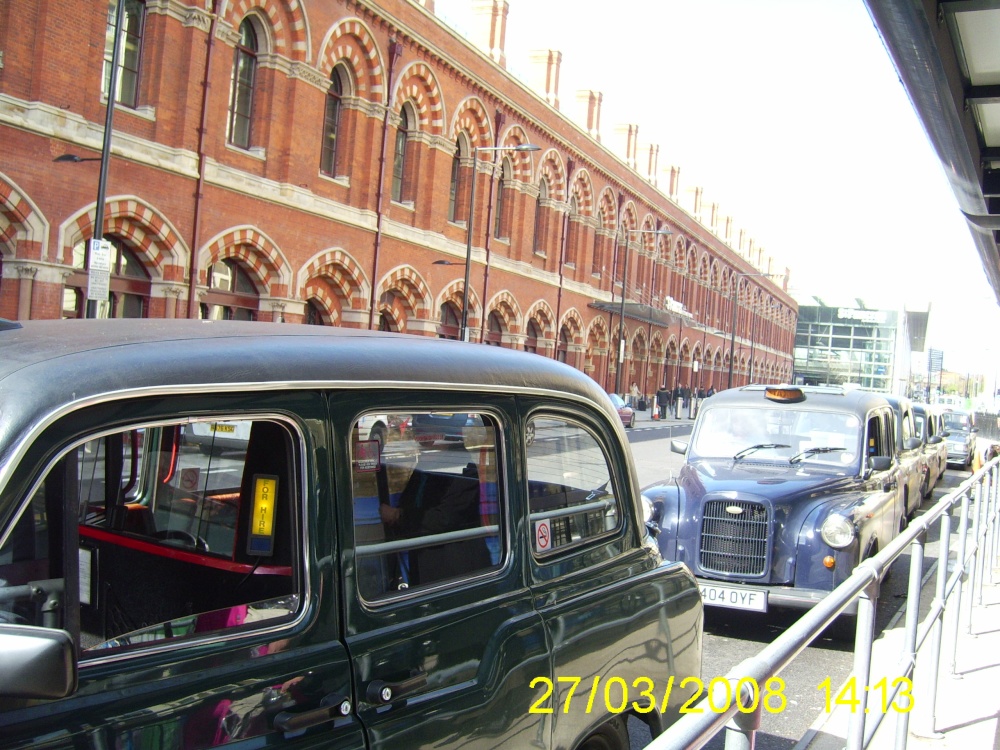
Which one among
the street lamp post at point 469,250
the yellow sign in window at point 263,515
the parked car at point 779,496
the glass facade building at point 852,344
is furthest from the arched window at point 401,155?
the glass facade building at point 852,344

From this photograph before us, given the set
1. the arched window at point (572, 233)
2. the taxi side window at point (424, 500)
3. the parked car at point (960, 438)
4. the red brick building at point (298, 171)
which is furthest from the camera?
the arched window at point (572, 233)

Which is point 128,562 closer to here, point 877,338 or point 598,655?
point 598,655

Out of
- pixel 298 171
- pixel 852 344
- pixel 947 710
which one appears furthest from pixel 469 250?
pixel 852 344

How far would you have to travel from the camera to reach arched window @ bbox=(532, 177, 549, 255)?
37344mm

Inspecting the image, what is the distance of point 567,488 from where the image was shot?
10.1ft

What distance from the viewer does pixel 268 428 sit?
214 cm

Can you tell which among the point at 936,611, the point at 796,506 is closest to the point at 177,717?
the point at 936,611

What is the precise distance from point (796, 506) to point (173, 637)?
5.87m

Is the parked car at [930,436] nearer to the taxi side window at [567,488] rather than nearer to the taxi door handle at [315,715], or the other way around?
the taxi side window at [567,488]

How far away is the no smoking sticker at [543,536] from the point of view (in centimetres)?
284

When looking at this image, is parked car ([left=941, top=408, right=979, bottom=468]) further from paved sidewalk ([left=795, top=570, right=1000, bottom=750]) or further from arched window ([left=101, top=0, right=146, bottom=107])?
arched window ([left=101, top=0, right=146, bottom=107])

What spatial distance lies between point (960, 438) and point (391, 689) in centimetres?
2803

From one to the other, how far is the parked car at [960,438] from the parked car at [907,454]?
1372 cm

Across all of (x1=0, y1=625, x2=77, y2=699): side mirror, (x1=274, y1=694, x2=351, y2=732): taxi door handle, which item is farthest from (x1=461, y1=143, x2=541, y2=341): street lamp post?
(x1=0, y1=625, x2=77, y2=699): side mirror
